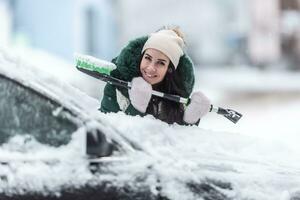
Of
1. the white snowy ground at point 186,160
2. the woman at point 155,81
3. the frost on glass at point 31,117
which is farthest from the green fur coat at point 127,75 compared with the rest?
the frost on glass at point 31,117

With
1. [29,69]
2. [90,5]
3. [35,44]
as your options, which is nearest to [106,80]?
[29,69]

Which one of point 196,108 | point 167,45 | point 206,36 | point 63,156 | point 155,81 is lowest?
point 206,36

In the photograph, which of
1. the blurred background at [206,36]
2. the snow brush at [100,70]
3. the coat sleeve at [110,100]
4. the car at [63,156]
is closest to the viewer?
the car at [63,156]

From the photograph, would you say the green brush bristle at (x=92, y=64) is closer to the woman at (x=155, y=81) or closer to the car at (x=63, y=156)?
the woman at (x=155, y=81)

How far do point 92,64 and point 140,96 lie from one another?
1.11 ft

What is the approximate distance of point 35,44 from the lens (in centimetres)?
1420

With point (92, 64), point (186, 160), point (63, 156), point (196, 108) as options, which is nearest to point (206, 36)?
point (196, 108)

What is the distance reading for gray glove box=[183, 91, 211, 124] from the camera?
3891 millimetres

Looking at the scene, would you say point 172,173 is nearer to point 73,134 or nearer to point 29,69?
point 73,134

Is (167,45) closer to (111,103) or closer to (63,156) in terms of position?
(111,103)

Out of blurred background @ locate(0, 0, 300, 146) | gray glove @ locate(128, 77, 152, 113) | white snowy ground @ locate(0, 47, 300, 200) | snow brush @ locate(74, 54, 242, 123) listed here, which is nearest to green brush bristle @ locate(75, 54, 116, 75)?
snow brush @ locate(74, 54, 242, 123)

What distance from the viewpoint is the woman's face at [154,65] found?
3.83 m

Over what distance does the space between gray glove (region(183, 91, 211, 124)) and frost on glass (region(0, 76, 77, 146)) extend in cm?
90

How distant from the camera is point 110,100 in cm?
378
